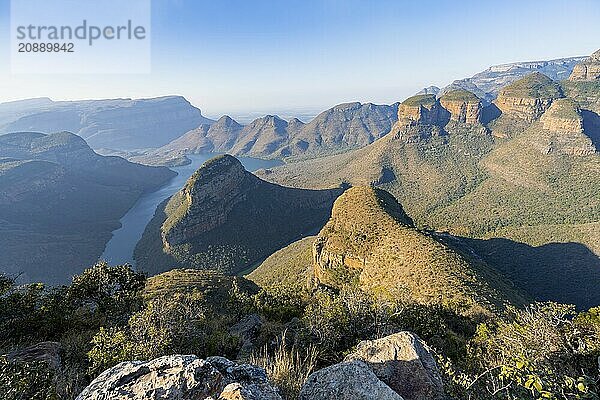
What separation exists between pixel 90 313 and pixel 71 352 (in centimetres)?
1039

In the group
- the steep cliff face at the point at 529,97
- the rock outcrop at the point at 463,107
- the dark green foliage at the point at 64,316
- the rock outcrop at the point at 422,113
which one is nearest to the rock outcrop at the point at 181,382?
the dark green foliage at the point at 64,316

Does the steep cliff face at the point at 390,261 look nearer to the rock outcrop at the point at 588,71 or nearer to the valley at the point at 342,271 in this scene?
the valley at the point at 342,271

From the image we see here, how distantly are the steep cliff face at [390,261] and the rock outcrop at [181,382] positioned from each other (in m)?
24.2

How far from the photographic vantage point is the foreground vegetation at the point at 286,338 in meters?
8.59

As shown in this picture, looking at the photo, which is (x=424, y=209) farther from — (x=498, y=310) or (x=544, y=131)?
(x=498, y=310)

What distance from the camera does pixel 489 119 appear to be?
172 metres

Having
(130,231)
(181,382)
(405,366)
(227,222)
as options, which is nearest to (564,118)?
(227,222)

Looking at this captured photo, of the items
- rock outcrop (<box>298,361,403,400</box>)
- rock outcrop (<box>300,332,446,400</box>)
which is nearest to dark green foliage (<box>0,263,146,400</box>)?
rock outcrop (<box>298,361,403,400</box>)

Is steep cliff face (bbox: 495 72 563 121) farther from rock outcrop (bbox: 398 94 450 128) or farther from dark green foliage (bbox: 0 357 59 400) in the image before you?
dark green foliage (bbox: 0 357 59 400)

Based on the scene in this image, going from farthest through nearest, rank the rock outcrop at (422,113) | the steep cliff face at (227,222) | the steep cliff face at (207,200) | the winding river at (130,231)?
the rock outcrop at (422,113) < the winding river at (130,231) < the steep cliff face at (207,200) < the steep cliff face at (227,222)

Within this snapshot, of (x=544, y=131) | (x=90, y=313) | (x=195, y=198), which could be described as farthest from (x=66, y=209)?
(x=544, y=131)

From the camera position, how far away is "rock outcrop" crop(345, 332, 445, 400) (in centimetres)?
844

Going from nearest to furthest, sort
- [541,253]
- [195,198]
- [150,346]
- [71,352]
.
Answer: [150,346] < [71,352] < [541,253] < [195,198]

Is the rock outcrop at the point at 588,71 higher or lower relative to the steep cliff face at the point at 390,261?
→ higher
